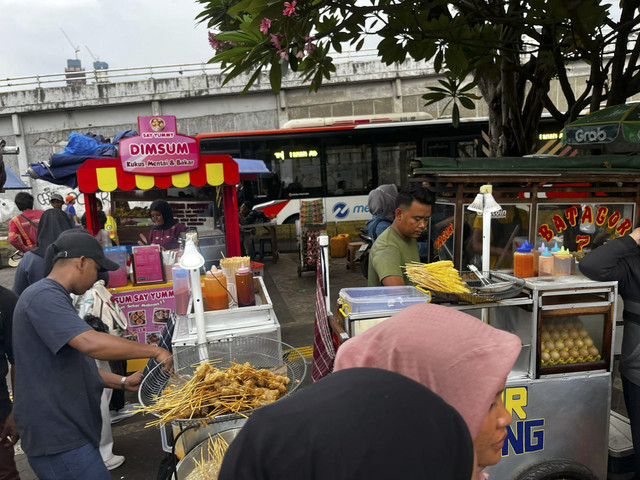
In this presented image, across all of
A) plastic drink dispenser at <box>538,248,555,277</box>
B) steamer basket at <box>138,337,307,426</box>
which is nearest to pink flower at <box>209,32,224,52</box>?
steamer basket at <box>138,337,307,426</box>

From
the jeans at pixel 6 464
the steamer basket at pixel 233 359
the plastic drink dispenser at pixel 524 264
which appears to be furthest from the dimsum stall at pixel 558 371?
the jeans at pixel 6 464

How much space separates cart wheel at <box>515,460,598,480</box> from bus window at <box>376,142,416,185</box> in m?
10.7

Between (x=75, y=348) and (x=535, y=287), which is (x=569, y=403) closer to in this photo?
(x=535, y=287)

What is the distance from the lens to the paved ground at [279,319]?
13.0 ft

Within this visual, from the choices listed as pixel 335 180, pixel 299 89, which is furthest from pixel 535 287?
pixel 299 89

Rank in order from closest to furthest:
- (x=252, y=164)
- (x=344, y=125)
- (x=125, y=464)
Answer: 1. (x=125, y=464)
2. (x=252, y=164)
3. (x=344, y=125)

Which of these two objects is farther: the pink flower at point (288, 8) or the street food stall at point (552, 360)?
the pink flower at point (288, 8)

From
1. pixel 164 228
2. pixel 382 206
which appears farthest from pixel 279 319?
pixel 382 206

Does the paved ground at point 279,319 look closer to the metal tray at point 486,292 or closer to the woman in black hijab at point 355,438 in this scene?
the metal tray at point 486,292

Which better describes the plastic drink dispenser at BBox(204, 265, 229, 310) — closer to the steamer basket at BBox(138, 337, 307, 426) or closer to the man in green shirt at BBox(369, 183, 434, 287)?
the steamer basket at BBox(138, 337, 307, 426)

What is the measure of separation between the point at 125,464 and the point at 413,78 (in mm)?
18833

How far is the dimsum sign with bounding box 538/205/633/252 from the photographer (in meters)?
→ 4.93

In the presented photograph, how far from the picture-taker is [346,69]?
19609 mm

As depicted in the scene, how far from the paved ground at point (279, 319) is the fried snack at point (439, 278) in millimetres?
2777
